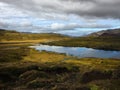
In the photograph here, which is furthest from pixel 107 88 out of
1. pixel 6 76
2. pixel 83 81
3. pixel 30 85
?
pixel 6 76

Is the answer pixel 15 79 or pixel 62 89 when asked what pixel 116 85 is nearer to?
pixel 62 89

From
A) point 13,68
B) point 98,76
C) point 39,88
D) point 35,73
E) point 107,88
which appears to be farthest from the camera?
point 13,68

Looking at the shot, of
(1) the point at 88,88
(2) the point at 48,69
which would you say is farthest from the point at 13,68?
(1) the point at 88,88

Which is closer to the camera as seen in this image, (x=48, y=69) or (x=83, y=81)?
(x=83, y=81)

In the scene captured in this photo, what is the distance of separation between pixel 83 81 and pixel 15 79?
10605 millimetres

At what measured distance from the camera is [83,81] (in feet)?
95.1

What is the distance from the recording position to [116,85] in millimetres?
23156

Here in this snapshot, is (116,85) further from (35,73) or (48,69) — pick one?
(48,69)

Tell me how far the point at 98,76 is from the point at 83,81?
2.60 meters

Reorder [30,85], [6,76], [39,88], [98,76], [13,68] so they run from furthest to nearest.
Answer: [13,68], [6,76], [98,76], [30,85], [39,88]

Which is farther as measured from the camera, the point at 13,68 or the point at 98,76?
the point at 13,68

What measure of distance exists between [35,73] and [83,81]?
7955mm

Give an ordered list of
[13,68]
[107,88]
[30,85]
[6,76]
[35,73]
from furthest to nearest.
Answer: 1. [13,68]
2. [6,76]
3. [35,73]
4. [30,85]
5. [107,88]

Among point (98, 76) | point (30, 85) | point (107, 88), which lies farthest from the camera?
point (98, 76)
